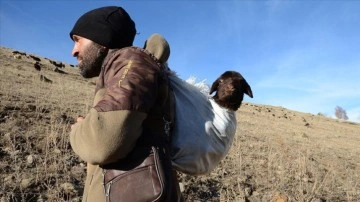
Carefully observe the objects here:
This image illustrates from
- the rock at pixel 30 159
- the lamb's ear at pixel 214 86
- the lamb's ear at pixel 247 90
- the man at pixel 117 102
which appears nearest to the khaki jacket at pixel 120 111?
the man at pixel 117 102

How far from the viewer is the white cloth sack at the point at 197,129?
73.2 inches

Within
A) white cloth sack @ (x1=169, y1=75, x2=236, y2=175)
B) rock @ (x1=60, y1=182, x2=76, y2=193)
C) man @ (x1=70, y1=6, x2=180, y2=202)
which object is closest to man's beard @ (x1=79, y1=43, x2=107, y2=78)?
man @ (x1=70, y1=6, x2=180, y2=202)

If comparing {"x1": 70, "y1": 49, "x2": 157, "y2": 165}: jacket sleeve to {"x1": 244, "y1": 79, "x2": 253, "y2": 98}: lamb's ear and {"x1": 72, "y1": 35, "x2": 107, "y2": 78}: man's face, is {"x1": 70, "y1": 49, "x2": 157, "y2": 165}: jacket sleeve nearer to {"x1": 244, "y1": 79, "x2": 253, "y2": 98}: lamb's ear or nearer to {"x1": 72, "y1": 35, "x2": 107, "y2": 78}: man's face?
{"x1": 72, "y1": 35, "x2": 107, "y2": 78}: man's face

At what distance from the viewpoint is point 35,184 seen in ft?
13.5

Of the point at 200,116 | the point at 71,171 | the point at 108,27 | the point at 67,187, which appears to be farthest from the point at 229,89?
the point at 71,171

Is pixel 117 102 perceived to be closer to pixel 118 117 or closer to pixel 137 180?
Result: pixel 118 117

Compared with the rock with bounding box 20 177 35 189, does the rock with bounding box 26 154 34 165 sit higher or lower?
higher

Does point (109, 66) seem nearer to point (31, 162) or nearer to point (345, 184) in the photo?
point (31, 162)

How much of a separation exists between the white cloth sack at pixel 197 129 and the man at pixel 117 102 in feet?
0.44

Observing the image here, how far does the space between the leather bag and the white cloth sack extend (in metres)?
0.26

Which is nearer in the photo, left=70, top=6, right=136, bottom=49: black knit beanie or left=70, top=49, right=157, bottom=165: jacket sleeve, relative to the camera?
left=70, top=49, right=157, bottom=165: jacket sleeve

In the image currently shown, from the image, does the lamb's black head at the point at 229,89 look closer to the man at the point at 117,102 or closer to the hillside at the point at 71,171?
the man at the point at 117,102

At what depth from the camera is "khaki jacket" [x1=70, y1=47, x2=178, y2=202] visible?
151 centimetres

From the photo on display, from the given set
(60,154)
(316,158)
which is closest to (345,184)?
(316,158)
